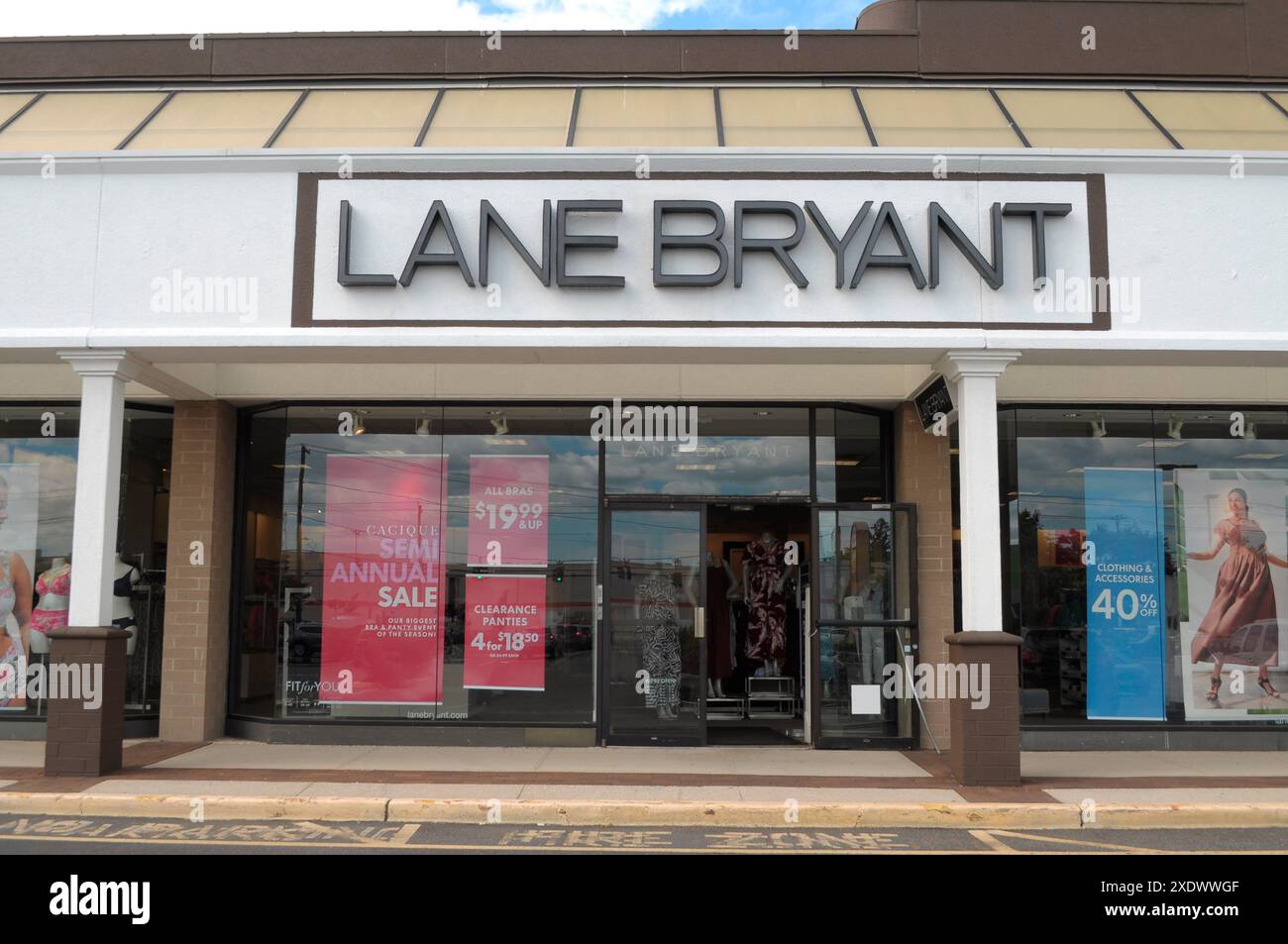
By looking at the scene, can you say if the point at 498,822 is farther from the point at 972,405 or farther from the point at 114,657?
the point at 972,405

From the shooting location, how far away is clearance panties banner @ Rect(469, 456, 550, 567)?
11633mm

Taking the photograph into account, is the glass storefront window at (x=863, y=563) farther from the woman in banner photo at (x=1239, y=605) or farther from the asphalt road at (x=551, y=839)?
the asphalt road at (x=551, y=839)

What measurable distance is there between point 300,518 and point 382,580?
1.20 metres

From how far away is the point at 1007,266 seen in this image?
975 cm

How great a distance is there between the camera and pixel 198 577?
11594 mm

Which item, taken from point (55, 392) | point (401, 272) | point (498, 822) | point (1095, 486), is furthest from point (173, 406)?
point (1095, 486)

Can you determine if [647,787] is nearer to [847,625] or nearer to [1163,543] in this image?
[847,625]

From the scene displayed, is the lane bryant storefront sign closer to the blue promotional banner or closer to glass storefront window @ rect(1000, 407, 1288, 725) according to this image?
glass storefront window @ rect(1000, 407, 1288, 725)

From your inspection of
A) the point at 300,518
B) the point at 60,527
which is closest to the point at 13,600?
the point at 60,527

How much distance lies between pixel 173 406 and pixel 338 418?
1.89m

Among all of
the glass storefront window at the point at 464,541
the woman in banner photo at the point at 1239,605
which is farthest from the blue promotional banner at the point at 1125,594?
the glass storefront window at the point at 464,541

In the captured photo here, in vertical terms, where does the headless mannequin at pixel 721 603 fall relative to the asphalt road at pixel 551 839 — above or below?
above

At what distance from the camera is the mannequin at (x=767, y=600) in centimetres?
1389

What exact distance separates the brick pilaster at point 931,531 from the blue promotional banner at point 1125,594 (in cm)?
156
